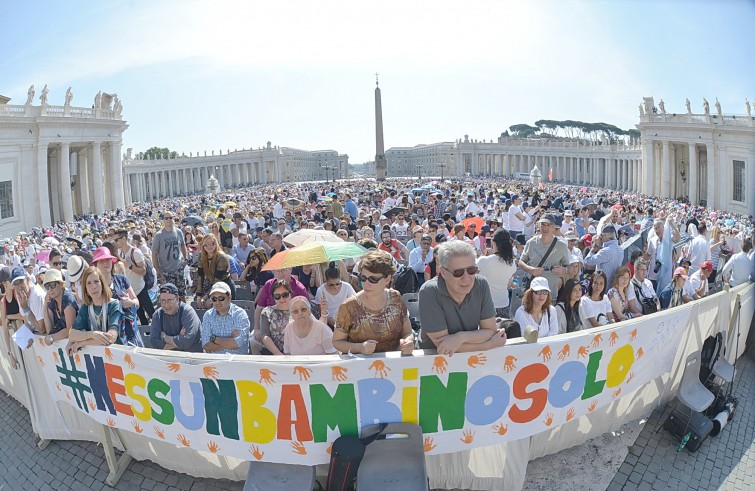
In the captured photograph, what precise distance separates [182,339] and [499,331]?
325 centimetres

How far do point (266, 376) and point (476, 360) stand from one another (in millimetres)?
1562

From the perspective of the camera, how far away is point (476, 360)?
3.83m

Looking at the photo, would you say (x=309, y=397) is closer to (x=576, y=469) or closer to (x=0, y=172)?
(x=576, y=469)

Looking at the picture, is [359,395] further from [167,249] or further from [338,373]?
[167,249]

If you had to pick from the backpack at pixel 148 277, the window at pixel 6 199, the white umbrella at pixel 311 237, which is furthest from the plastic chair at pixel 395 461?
the window at pixel 6 199

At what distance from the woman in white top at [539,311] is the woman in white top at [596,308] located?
728mm

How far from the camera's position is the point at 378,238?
12.3 meters

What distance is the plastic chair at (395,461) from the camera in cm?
371

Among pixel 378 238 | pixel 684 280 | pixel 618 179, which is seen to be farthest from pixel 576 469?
pixel 618 179

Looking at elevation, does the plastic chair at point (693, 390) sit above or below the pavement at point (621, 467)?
above

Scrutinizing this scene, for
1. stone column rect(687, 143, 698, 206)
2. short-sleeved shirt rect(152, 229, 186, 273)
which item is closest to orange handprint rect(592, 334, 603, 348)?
short-sleeved shirt rect(152, 229, 186, 273)

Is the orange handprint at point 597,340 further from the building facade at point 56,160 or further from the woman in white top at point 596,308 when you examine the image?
the building facade at point 56,160

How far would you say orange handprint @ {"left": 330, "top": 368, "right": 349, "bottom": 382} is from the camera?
379 cm

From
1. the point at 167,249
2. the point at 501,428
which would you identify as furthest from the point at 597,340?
the point at 167,249
